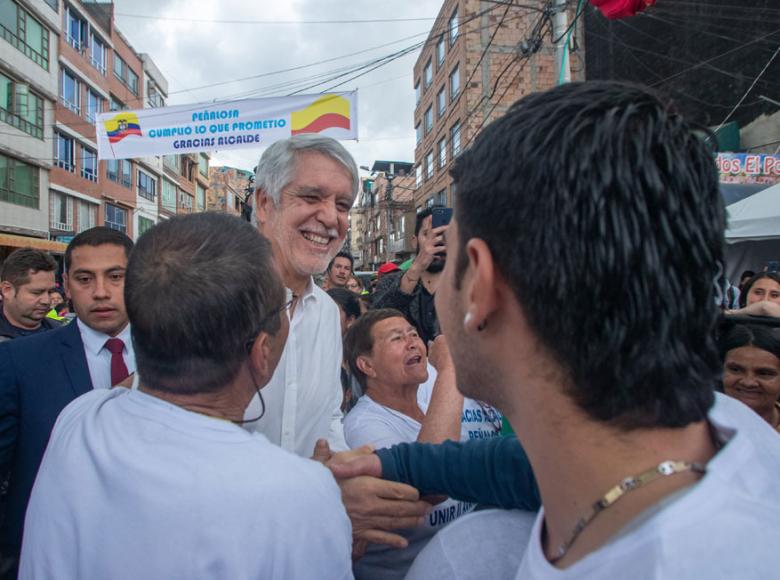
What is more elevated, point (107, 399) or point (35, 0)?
point (35, 0)

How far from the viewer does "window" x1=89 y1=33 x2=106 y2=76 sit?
28922mm

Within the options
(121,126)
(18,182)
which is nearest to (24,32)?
(18,182)

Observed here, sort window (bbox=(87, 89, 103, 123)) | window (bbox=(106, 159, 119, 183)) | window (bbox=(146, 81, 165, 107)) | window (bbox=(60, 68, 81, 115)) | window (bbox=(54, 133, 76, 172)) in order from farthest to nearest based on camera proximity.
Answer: window (bbox=(146, 81, 165, 107)) → window (bbox=(106, 159, 119, 183)) → window (bbox=(87, 89, 103, 123)) → window (bbox=(60, 68, 81, 115)) → window (bbox=(54, 133, 76, 172))

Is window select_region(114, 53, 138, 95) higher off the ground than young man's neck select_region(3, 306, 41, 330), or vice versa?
window select_region(114, 53, 138, 95)

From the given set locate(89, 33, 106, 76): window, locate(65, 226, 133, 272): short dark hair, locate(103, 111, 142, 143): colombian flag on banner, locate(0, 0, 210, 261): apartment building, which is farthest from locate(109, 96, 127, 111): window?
locate(65, 226, 133, 272): short dark hair

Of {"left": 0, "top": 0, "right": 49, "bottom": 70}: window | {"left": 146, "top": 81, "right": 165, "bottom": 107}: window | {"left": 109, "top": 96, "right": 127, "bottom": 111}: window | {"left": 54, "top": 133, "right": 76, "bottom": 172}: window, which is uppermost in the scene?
{"left": 146, "top": 81, "right": 165, "bottom": 107}: window

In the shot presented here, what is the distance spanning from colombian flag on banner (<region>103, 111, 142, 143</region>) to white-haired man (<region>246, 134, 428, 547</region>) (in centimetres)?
563

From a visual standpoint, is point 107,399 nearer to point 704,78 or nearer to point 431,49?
point 704,78

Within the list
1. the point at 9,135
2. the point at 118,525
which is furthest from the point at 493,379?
the point at 9,135

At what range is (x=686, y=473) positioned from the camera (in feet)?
2.31

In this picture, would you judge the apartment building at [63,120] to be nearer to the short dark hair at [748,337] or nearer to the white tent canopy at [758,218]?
the white tent canopy at [758,218]

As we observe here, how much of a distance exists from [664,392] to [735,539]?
193mm

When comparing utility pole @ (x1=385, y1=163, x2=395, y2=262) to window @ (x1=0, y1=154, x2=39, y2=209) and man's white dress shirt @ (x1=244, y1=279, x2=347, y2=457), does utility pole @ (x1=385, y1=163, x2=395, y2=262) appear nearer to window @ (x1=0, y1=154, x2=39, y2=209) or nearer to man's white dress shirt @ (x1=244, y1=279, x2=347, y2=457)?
window @ (x1=0, y1=154, x2=39, y2=209)

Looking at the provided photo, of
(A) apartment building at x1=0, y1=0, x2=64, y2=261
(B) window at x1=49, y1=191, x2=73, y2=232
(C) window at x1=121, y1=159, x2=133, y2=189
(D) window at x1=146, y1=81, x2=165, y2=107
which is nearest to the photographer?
(A) apartment building at x1=0, y1=0, x2=64, y2=261
